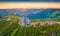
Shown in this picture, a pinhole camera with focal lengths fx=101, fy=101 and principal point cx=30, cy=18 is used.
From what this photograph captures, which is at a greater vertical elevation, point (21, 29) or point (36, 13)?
point (36, 13)

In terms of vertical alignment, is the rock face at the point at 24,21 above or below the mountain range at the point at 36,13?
below

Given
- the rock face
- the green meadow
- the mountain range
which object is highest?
the mountain range

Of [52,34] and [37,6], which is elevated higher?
[37,6]

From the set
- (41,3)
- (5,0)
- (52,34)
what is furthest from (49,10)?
(5,0)

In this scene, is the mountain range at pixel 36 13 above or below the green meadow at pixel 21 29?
above

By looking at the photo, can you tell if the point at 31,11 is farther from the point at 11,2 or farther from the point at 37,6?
the point at 11,2

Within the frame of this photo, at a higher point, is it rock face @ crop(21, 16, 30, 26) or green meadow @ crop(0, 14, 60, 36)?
rock face @ crop(21, 16, 30, 26)

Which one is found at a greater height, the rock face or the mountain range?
the mountain range

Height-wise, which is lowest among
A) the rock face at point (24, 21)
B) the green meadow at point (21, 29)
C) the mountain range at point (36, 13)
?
the green meadow at point (21, 29)

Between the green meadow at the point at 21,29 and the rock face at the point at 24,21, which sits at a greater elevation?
the rock face at the point at 24,21

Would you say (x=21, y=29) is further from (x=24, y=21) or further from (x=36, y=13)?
(x=36, y=13)

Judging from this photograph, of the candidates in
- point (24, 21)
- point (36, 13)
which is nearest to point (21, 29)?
point (24, 21)
